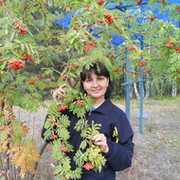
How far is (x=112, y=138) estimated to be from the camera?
1536 mm

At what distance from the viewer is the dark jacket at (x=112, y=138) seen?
1409 mm

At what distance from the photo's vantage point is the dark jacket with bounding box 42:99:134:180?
1409mm

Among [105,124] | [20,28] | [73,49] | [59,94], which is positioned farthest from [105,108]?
[20,28]

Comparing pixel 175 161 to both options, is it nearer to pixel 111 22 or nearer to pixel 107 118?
pixel 107 118

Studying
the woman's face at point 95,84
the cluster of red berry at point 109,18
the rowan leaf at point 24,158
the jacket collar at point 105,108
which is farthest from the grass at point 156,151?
the cluster of red berry at point 109,18

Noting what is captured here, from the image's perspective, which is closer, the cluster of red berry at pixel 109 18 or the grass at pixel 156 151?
the cluster of red berry at pixel 109 18

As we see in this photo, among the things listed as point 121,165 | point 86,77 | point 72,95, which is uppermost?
point 86,77

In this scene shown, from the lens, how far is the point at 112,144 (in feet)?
4.49

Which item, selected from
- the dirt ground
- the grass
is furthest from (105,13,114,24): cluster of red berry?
the grass

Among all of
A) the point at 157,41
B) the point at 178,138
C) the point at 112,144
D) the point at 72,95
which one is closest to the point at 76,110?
the point at 72,95

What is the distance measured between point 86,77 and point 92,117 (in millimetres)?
320

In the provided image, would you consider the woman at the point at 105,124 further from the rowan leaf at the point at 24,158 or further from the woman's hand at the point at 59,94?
the rowan leaf at the point at 24,158

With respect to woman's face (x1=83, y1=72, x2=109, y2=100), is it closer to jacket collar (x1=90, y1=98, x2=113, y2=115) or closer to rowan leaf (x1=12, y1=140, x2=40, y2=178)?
jacket collar (x1=90, y1=98, x2=113, y2=115)

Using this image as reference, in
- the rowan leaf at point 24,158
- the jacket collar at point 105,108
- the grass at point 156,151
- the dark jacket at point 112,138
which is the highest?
the jacket collar at point 105,108
